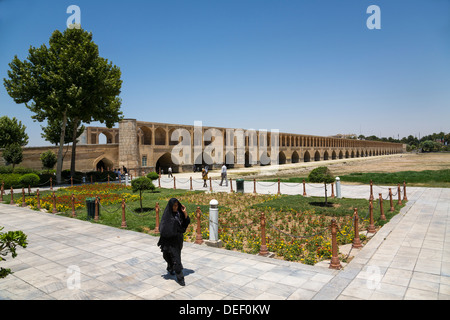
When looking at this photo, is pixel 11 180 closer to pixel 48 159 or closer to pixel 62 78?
pixel 62 78

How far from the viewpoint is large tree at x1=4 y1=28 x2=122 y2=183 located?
20.9 m

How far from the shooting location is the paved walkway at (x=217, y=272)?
4438mm

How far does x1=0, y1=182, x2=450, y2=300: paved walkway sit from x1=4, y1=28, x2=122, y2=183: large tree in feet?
52.9

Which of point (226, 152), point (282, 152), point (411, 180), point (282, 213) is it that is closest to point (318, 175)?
point (282, 213)

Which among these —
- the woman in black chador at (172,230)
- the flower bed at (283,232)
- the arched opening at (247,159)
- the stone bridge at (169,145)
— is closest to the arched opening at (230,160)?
the stone bridge at (169,145)

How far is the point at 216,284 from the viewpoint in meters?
4.77

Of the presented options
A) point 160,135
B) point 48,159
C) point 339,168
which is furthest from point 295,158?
point 48,159

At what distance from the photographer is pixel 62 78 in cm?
2059

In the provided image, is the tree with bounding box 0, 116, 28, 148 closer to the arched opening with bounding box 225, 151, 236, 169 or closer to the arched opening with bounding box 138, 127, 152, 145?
the arched opening with bounding box 138, 127, 152, 145

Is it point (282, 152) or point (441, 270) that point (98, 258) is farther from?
point (282, 152)

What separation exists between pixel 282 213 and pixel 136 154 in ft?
85.2

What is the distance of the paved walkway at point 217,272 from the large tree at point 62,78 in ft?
52.9

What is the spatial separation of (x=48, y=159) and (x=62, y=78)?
12.1m

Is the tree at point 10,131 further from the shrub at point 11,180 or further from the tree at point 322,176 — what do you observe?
the tree at point 322,176
